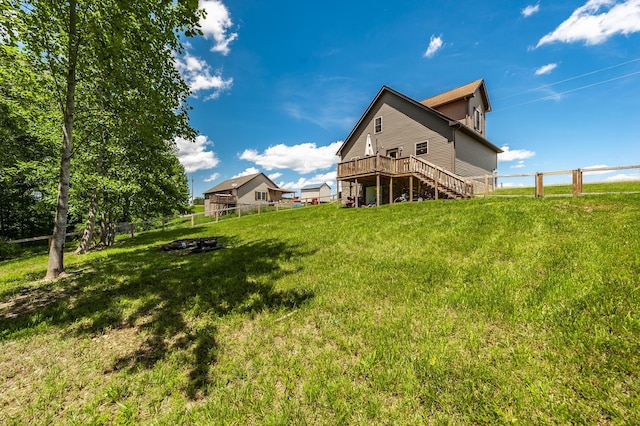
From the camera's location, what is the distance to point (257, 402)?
2.67 metres

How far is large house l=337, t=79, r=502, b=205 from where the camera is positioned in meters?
16.5

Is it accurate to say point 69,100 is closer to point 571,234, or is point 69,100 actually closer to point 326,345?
point 326,345

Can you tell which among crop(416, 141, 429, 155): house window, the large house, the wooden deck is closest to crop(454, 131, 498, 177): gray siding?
the large house

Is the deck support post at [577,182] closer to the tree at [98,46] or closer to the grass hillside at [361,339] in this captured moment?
the grass hillside at [361,339]

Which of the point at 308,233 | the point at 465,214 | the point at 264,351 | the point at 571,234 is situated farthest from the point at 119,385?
the point at 465,214

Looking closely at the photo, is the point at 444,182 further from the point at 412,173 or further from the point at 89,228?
the point at 89,228

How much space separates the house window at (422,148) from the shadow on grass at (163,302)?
15.3m

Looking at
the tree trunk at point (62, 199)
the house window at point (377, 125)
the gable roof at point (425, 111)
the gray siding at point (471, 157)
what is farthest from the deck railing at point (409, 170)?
the tree trunk at point (62, 199)

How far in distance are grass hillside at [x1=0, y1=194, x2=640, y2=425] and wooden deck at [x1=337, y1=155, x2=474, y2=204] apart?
29.2 feet

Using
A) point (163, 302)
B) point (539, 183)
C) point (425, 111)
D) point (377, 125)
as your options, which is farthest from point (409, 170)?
point (163, 302)

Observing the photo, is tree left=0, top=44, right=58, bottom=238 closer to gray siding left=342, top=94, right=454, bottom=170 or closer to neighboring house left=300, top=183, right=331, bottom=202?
gray siding left=342, top=94, right=454, bottom=170

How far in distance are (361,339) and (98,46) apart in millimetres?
10189

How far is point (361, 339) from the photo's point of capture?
3.47 meters

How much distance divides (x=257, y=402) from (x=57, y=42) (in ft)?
37.9
